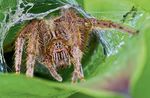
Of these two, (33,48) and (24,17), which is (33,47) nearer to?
(33,48)

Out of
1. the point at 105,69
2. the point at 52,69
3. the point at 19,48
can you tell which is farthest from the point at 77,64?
the point at 105,69

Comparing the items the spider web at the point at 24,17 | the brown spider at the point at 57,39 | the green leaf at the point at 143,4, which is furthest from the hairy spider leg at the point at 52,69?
the green leaf at the point at 143,4

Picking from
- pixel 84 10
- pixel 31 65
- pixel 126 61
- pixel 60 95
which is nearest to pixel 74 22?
pixel 84 10

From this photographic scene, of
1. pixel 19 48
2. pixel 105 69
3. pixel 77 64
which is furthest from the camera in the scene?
pixel 19 48

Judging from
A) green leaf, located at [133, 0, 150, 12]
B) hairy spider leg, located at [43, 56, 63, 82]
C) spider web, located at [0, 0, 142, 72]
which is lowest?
hairy spider leg, located at [43, 56, 63, 82]

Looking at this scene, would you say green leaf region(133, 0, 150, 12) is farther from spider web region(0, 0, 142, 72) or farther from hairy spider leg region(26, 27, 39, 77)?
hairy spider leg region(26, 27, 39, 77)

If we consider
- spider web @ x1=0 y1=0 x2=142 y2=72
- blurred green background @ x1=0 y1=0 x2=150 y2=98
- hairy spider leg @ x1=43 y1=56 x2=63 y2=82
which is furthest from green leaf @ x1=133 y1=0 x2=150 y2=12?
hairy spider leg @ x1=43 y1=56 x2=63 y2=82
